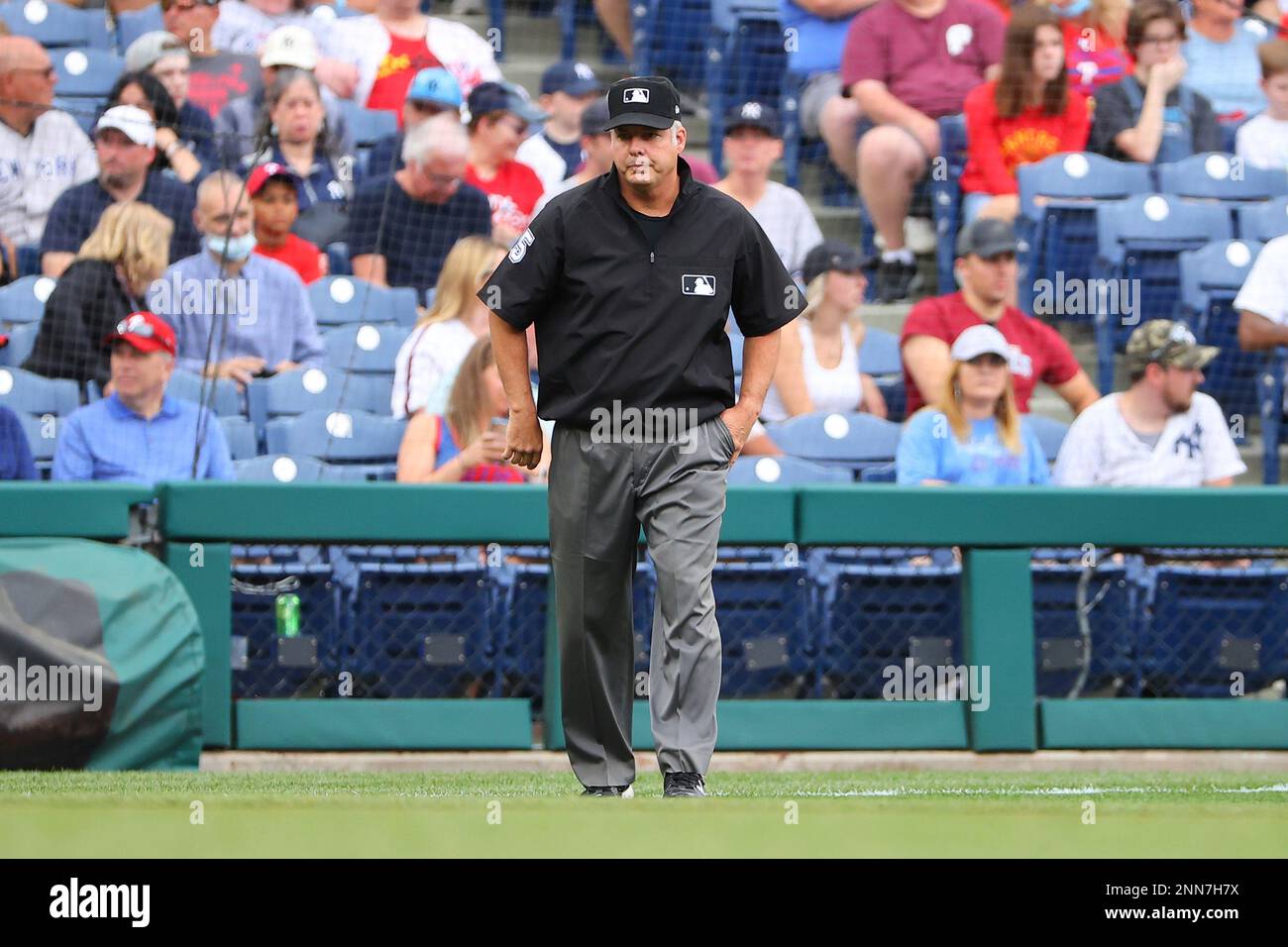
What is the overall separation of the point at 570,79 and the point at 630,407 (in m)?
5.87

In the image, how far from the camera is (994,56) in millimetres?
10641

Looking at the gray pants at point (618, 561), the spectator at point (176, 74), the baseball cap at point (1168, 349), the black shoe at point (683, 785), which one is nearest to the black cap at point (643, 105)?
the gray pants at point (618, 561)

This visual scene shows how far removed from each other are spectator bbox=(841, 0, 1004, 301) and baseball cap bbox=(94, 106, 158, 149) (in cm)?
357

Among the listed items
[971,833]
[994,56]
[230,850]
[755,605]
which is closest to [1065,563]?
[755,605]

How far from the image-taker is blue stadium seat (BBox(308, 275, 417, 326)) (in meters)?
9.43

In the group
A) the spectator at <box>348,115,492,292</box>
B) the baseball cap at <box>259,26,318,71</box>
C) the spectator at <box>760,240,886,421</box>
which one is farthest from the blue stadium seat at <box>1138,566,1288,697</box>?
the baseball cap at <box>259,26,318,71</box>

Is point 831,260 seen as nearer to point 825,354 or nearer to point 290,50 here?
point 825,354

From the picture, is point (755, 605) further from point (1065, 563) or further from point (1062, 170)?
point (1062, 170)

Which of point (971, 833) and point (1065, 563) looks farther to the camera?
point (1065, 563)

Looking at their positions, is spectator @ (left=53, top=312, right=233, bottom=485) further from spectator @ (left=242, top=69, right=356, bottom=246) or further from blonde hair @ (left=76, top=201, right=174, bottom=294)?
spectator @ (left=242, top=69, right=356, bottom=246)

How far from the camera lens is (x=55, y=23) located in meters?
10.6

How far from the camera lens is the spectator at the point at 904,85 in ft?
33.5
